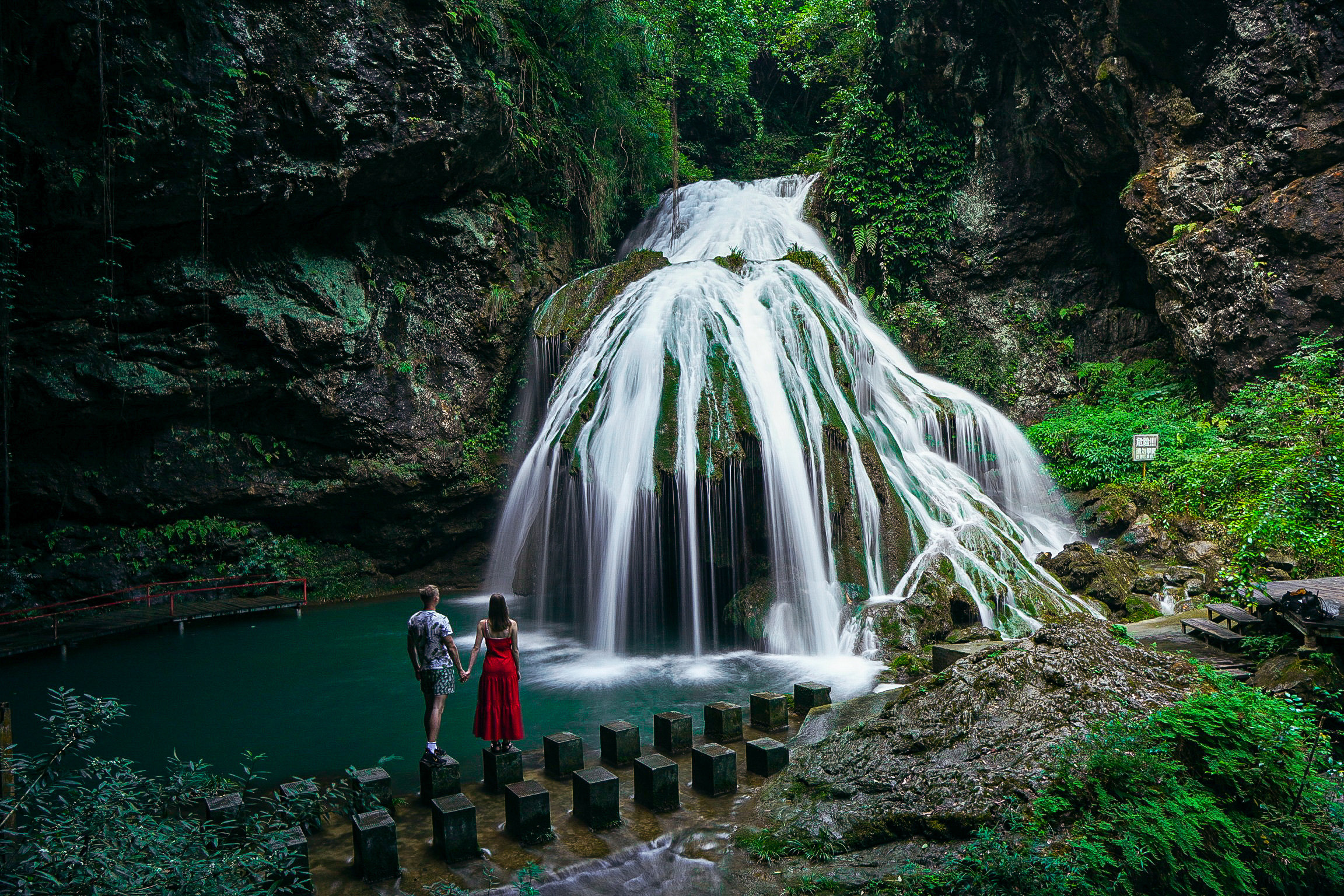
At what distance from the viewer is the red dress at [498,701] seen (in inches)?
212

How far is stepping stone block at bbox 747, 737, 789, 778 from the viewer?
17.0ft

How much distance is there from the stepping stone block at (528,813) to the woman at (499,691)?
0.88 meters

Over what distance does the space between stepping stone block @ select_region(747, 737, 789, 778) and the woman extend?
5.53ft

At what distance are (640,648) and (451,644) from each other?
5.13 metres

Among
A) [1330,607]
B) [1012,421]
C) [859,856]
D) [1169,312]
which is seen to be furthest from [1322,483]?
[1012,421]

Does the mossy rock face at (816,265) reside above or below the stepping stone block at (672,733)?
above

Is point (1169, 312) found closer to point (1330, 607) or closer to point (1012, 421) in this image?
point (1012, 421)

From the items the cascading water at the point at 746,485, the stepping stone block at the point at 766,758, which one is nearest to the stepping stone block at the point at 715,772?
the stepping stone block at the point at 766,758

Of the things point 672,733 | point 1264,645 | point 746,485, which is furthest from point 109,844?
point 746,485

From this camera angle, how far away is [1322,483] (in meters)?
7.05

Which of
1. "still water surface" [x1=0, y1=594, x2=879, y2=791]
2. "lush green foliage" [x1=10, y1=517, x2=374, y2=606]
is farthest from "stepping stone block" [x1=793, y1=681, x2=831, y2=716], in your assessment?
"lush green foliage" [x1=10, y1=517, x2=374, y2=606]

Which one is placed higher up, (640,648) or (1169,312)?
(1169,312)

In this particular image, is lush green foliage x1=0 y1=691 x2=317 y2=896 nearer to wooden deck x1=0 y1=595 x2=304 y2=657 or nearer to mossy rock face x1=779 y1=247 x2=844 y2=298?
wooden deck x1=0 y1=595 x2=304 y2=657

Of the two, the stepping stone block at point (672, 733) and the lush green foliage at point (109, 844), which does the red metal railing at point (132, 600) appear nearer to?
the lush green foliage at point (109, 844)
